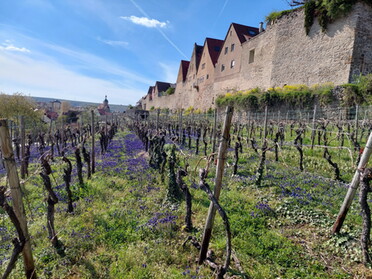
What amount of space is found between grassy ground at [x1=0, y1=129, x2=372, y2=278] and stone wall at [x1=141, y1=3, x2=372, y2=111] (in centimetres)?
1649

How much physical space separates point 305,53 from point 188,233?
22.5m

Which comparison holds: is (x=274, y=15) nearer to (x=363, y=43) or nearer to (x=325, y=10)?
(x=325, y=10)

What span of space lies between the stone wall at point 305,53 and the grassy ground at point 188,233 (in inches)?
649

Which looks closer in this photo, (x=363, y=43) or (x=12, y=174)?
(x=12, y=174)

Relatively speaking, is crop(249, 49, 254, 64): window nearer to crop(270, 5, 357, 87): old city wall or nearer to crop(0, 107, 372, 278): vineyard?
crop(270, 5, 357, 87): old city wall

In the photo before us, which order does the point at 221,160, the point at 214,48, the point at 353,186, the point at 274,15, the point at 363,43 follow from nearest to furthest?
the point at 221,160
the point at 353,186
the point at 363,43
the point at 274,15
the point at 214,48

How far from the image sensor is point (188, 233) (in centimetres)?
354

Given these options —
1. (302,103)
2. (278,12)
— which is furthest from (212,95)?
(302,103)

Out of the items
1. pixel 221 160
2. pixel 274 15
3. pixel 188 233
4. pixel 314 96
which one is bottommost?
pixel 188 233

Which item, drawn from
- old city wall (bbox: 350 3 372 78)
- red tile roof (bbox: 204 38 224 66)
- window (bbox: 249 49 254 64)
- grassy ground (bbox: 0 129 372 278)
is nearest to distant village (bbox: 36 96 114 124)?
grassy ground (bbox: 0 129 372 278)

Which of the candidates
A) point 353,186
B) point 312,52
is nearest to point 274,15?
point 312,52

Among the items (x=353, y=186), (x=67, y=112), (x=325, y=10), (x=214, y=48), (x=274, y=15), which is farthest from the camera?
(x=67, y=112)

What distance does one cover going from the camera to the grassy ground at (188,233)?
2762 millimetres

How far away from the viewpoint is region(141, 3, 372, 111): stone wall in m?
16.4
